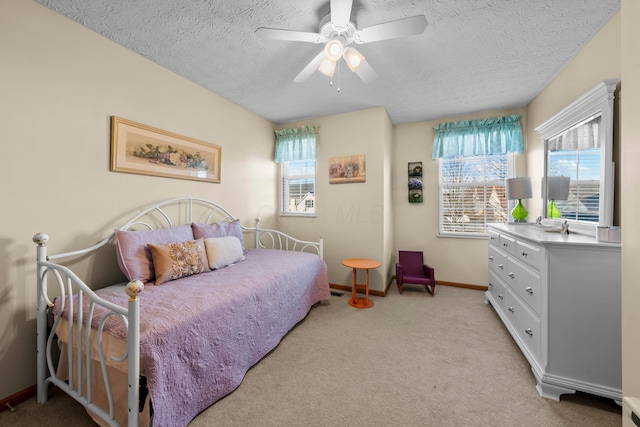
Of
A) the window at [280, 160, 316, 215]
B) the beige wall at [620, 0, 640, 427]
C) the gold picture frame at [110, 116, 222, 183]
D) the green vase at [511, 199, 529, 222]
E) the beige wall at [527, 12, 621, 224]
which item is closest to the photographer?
the beige wall at [620, 0, 640, 427]

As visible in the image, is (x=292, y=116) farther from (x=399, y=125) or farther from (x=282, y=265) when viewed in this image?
(x=282, y=265)

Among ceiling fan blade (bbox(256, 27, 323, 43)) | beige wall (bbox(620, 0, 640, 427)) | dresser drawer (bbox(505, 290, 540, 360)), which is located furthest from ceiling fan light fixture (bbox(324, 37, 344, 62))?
dresser drawer (bbox(505, 290, 540, 360))

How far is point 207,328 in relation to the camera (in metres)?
1.45

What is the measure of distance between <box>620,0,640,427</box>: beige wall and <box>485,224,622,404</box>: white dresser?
0.74 m

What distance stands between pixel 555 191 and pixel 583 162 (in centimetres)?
38

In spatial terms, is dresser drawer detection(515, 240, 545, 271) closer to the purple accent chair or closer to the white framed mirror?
the white framed mirror

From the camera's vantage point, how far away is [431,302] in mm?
3051

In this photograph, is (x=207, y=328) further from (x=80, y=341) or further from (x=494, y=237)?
(x=494, y=237)

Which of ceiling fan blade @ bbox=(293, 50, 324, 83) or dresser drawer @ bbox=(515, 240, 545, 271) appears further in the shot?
ceiling fan blade @ bbox=(293, 50, 324, 83)

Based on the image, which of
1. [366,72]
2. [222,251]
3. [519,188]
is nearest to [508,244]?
[519,188]

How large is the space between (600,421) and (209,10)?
3395 millimetres

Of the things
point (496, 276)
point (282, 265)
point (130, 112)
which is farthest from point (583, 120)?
point (130, 112)

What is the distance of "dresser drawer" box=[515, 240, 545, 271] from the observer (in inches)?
64.4

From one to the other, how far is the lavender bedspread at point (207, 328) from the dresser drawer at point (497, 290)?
76.2 inches
